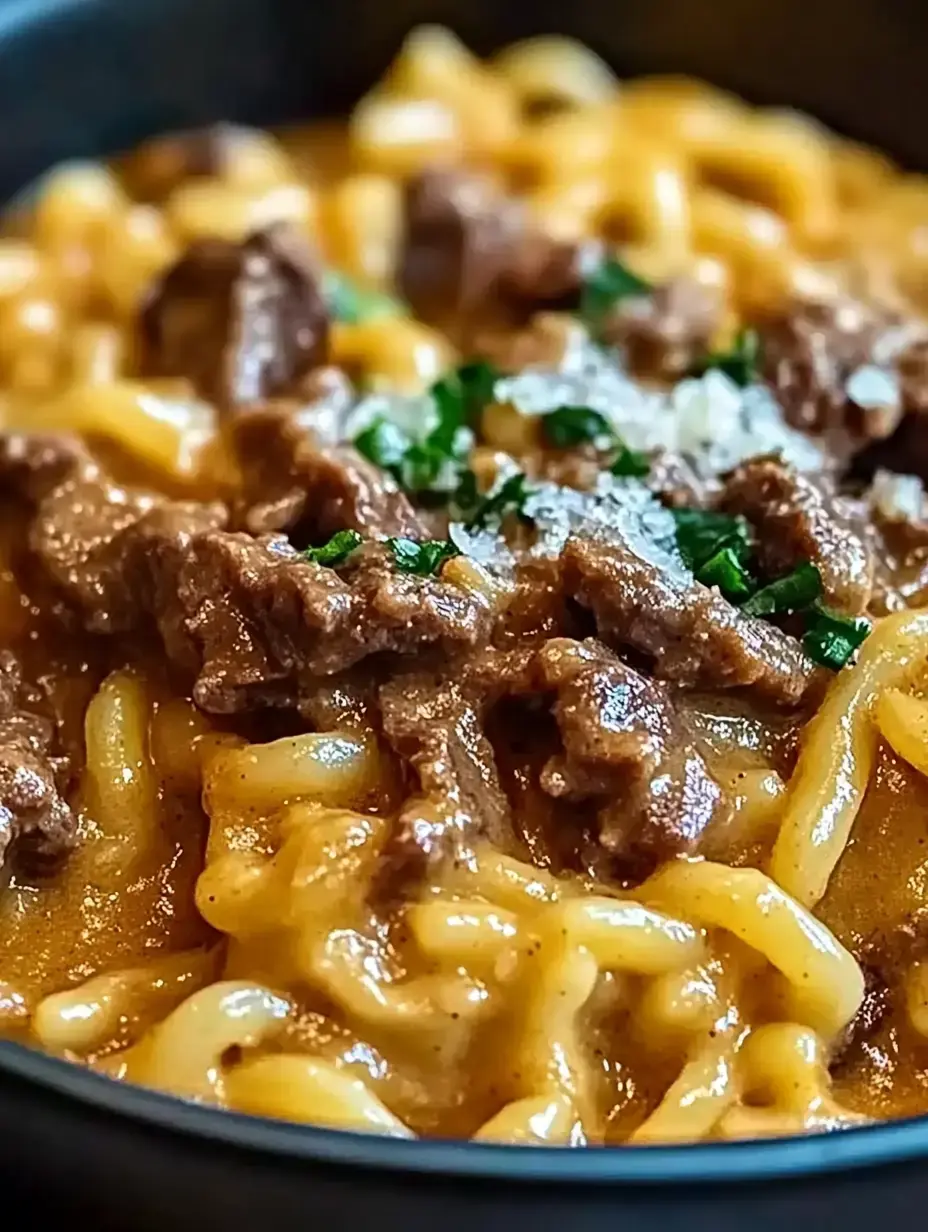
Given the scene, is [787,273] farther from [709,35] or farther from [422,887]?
[422,887]

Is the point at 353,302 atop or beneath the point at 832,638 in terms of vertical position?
beneath

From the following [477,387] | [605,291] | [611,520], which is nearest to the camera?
[611,520]

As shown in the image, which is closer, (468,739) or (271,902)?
(271,902)

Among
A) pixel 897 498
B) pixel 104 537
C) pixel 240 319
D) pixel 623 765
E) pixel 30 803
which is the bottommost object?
pixel 30 803

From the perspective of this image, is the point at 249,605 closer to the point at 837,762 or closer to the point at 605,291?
the point at 837,762

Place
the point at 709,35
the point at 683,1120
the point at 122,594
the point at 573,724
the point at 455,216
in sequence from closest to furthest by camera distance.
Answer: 1. the point at 683,1120
2. the point at 573,724
3. the point at 122,594
4. the point at 455,216
5. the point at 709,35

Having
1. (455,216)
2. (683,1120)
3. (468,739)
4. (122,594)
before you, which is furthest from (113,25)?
(683,1120)

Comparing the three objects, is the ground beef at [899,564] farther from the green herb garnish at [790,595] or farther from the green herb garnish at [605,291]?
the green herb garnish at [605,291]

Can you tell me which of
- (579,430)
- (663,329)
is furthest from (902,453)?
(579,430)

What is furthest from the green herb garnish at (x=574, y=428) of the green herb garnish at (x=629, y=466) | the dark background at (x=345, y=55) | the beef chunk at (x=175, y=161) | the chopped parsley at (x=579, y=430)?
the dark background at (x=345, y=55)
